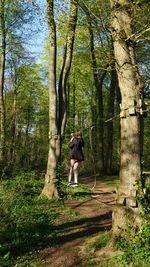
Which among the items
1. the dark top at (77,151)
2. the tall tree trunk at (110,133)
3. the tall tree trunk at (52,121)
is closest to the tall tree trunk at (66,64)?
the tall tree trunk at (52,121)

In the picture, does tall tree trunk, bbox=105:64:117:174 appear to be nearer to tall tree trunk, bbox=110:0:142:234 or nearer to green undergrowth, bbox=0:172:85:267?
green undergrowth, bbox=0:172:85:267

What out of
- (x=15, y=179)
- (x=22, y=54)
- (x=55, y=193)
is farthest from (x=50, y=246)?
(x=22, y=54)

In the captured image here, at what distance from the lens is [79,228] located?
8945mm

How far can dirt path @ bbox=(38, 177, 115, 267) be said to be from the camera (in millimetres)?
7297

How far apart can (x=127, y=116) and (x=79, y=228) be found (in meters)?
2.97

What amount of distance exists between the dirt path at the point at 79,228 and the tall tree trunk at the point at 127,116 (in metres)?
0.99

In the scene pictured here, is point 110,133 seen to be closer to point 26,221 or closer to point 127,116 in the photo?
point 26,221

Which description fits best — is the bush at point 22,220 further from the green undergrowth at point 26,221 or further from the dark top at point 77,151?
the dark top at point 77,151

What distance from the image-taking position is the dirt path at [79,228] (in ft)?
23.9

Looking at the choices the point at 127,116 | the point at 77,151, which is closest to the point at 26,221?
the point at 127,116

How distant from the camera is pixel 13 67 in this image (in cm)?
3653

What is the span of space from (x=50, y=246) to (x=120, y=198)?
1.84 metres

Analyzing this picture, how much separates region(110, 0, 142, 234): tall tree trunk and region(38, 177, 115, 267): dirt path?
992mm

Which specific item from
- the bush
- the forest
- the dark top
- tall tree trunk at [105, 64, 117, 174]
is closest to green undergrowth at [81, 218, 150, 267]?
the forest
